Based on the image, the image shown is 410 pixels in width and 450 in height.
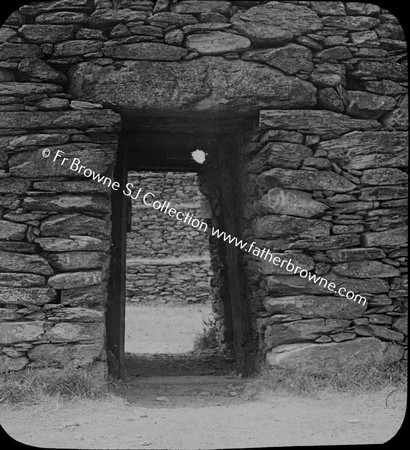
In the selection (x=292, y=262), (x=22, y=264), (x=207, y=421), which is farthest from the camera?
(x=292, y=262)

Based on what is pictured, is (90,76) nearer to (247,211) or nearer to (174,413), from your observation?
(247,211)

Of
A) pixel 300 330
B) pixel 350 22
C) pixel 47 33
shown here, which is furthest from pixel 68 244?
pixel 350 22

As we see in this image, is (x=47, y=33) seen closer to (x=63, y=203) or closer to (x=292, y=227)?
(x=63, y=203)

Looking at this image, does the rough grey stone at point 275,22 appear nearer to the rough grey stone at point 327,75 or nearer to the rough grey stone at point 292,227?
the rough grey stone at point 327,75

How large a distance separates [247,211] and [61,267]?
1.72 meters

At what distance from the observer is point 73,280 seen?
4965mm

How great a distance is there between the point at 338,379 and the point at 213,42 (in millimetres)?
2726

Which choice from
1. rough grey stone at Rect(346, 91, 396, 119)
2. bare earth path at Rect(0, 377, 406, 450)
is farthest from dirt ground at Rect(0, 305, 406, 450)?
rough grey stone at Rect(346, 91, 396, 119)

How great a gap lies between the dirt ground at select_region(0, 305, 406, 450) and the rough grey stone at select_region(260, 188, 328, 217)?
1.36 metres

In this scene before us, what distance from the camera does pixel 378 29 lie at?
5.39 metres

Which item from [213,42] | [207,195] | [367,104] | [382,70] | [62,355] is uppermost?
[213,42]

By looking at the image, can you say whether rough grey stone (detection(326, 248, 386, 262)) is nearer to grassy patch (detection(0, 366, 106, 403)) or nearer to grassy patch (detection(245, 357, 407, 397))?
grassy patch (detection(245, 357, 407, 397))

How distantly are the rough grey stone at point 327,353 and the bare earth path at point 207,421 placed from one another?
0.30 metres

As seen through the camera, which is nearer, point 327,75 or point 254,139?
point 327,75
